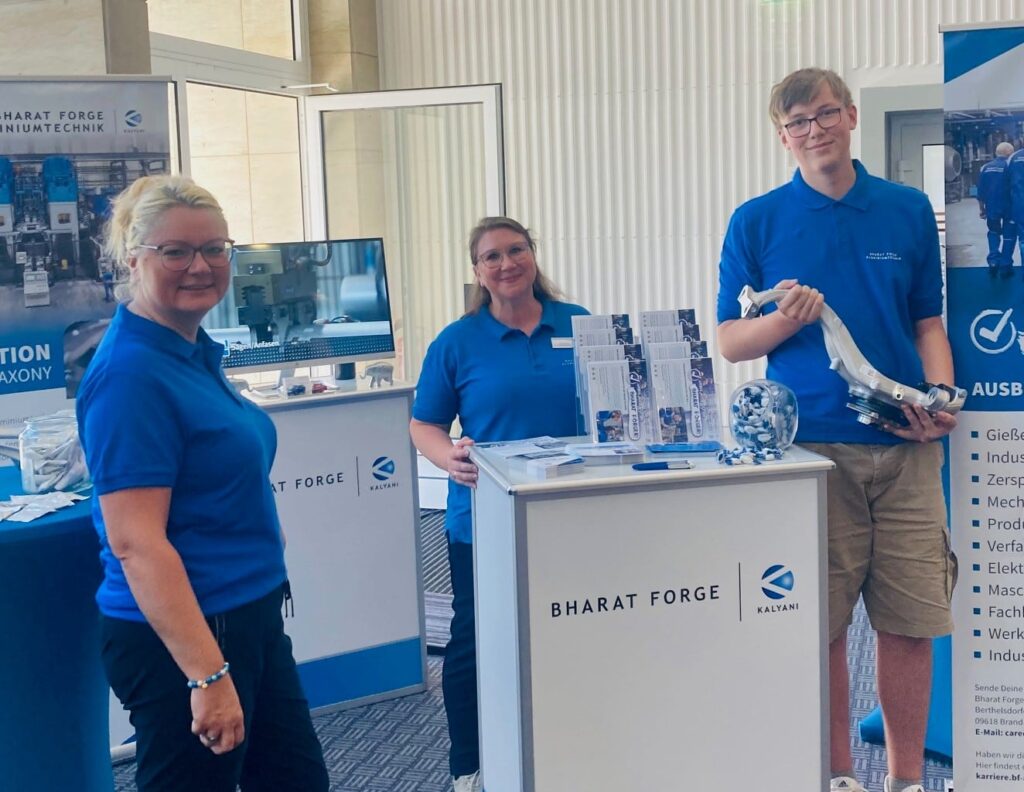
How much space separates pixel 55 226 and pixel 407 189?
10.4 ft

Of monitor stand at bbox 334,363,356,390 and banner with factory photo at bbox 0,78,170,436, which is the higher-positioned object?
banner with factory photo at bbox 0,78,170,436

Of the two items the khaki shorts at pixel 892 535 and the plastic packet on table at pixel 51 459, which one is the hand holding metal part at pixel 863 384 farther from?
the plastic packet on table at pixel 51 459

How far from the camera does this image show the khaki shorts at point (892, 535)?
254 cm

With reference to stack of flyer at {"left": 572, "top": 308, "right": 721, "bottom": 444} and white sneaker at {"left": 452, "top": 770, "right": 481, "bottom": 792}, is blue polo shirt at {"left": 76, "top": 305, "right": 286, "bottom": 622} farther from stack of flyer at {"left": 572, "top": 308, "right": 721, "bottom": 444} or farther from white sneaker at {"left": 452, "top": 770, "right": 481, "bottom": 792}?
white sneaker at {"left": 452, "top": 770, "right": 481, "bottom": 792}

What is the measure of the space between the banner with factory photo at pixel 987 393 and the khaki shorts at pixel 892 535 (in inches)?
3.6

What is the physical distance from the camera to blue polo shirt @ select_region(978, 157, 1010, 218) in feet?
8.32

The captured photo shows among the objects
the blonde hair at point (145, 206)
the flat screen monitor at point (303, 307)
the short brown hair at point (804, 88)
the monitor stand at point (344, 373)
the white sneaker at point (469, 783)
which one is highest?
the short brown hair at point (804, 88)

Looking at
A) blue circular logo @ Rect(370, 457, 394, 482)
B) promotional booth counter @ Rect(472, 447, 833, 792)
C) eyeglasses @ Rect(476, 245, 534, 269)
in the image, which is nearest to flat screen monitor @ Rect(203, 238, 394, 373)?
blue circular logo @ Rect(370, 457, 394, 482)

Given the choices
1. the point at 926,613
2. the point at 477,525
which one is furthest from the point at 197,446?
the point at 926,613

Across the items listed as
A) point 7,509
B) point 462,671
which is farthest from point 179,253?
point 462,671

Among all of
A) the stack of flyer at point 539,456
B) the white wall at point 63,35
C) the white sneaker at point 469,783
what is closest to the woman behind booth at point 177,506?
the stack of flyer at point 539,456

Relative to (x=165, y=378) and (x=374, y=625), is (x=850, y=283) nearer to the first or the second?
(x=165, y=378)

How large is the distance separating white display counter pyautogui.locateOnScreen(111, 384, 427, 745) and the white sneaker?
0.87 m

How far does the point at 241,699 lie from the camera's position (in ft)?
6.21
